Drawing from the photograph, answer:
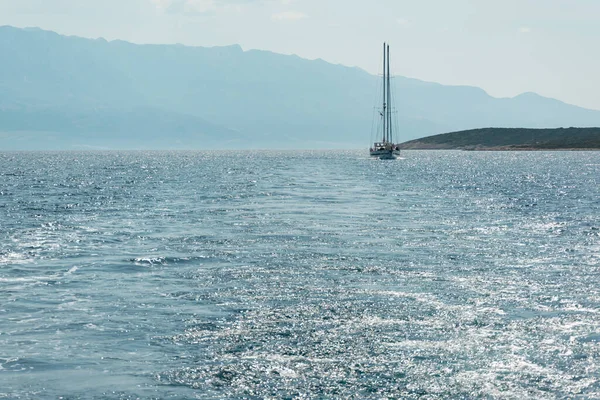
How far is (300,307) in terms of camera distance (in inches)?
1033

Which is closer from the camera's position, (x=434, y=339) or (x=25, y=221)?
(x=434, y=339)

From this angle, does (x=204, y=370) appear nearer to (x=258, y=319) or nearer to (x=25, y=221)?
(x=258, y=319)

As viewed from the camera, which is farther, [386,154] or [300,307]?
[386,154]

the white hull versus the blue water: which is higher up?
the white hull

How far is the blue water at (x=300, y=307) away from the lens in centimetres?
1867

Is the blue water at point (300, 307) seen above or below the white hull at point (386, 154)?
below

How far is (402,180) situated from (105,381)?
290 feet

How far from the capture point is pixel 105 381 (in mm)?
18531

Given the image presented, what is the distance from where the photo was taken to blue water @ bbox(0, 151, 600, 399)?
1867 cm

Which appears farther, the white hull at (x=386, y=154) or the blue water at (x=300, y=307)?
the white hull at (x=386, y=154)

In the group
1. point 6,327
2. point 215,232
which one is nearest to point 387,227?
point 215,232

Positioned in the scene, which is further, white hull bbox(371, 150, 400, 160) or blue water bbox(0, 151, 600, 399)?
white hull bbox(371, 150, 400, 160)

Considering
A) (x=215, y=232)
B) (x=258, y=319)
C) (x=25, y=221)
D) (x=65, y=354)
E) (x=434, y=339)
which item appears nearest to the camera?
(x=65, y=354)

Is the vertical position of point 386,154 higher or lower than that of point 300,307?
higher
